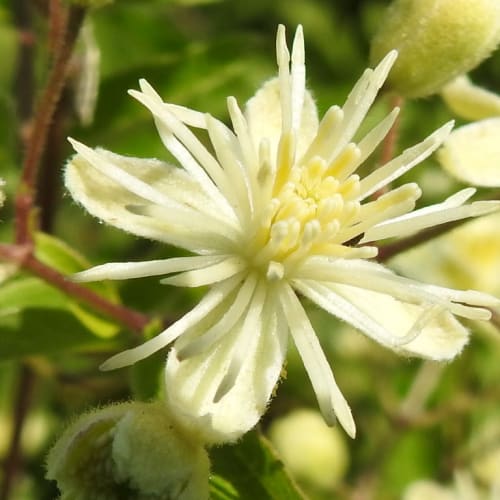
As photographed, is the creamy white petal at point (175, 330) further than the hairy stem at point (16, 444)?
No

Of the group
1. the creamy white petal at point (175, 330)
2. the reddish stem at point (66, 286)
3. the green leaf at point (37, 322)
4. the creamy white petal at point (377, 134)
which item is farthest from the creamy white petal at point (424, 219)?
the green leaf at point (37, 322)

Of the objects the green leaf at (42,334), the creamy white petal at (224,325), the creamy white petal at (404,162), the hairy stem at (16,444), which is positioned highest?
the creamy white petal at (404,162)

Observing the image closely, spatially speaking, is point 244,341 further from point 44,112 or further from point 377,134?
point 44,112

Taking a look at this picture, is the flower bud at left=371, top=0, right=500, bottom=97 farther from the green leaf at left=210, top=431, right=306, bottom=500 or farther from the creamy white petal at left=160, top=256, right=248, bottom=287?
the green leaf at left=210, top=431, right=306, bottom=500

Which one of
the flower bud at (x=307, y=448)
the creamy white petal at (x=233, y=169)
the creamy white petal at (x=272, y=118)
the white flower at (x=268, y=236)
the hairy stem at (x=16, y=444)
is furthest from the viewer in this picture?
the flower bud at (x=307, y=448)

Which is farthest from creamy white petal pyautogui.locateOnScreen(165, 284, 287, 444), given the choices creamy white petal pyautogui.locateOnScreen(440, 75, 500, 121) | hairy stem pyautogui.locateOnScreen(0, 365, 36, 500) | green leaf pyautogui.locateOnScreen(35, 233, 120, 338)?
hairy stem pyautogui.locateOnScreen(0, 365, 36, 500)

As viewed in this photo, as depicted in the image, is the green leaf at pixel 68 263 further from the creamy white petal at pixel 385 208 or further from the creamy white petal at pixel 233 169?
the creamy white petal at pixel 385 208

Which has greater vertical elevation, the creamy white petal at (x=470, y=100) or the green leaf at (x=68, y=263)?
Result: the creamy white petal at (x=470, y=100)
